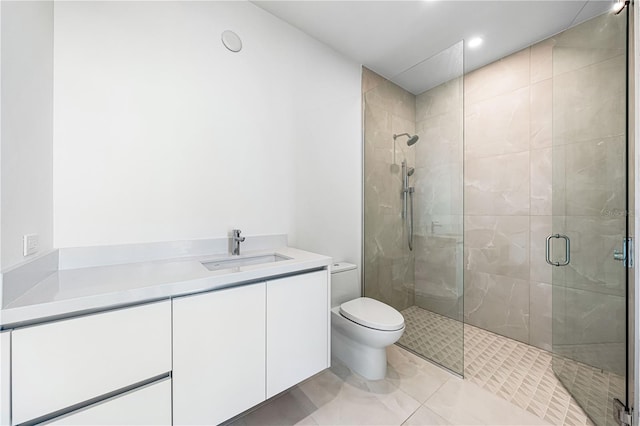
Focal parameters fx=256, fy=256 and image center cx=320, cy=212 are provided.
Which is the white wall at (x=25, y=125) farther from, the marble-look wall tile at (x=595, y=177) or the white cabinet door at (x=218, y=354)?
the marble-look wall tile at (x=595, y=177)

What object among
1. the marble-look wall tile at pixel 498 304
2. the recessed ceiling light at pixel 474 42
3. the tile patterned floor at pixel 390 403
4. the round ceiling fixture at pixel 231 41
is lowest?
the tile patterned floor at pixel 390 403

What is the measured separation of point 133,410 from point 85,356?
26 centimetres

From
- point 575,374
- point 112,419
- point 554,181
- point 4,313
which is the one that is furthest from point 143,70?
point 575,374

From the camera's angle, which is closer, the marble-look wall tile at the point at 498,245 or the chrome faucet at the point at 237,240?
the chrome faucet at the point at 237,240

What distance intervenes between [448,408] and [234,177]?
1.88 m

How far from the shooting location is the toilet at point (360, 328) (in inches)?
63.7

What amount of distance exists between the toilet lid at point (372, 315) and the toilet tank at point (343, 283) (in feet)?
0.26

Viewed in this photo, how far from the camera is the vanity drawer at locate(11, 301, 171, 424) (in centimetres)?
73

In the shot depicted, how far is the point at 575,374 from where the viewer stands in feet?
5.14

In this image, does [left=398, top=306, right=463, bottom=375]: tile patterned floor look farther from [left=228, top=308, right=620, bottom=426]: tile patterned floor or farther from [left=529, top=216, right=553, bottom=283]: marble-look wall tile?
[left=529, top=216, right=553, bottom=283]: marble-look wall tile

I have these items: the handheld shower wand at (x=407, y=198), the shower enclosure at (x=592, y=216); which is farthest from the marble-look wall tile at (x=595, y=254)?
the handheld shower wand at (x=407, y=198)

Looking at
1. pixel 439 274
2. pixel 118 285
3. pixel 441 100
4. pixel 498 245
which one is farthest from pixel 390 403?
pixel 441 100

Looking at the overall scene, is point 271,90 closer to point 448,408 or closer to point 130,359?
point 130,359

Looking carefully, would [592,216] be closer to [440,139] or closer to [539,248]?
[539,248]
